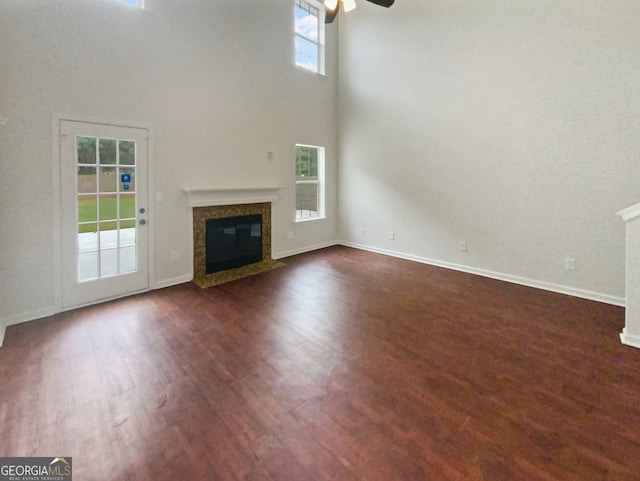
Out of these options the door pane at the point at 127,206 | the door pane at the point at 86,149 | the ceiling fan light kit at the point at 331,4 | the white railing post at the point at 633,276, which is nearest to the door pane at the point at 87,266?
the door pane at the point at 127,206

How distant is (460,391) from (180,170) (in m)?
4.16

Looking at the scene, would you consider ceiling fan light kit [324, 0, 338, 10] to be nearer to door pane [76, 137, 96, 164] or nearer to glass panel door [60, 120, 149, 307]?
glass panel door [60, 120, 149, 307]

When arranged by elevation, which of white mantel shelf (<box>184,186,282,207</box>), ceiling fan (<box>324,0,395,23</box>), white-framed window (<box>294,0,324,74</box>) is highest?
white-framed window (<box>294,0,324,74</box>)

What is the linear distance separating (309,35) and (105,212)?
494cm

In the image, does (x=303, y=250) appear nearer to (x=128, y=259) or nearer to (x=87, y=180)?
(x=128, y=259)

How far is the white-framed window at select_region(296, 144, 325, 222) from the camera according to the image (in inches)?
245

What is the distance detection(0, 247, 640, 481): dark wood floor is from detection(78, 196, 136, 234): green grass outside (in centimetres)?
94

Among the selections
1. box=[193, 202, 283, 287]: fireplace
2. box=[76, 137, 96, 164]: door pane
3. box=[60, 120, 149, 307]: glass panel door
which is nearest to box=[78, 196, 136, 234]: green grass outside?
box=[60, 120, 149, 307]: glass panel door

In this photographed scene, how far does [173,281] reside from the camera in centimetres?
445

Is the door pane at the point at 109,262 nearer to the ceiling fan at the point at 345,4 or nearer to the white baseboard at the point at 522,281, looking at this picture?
the ceiling fan at the point at 345,4

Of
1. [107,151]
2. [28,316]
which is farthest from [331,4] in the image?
[28,316]

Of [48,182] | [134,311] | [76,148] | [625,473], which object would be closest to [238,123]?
[76,148]

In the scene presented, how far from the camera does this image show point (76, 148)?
3.43 metres

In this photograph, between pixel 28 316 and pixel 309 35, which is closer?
pixel 28 316
